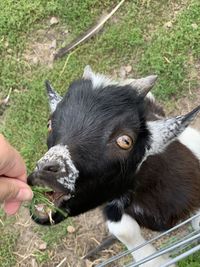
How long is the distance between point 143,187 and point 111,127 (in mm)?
764

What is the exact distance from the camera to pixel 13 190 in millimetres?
2377

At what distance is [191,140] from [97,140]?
1225mm

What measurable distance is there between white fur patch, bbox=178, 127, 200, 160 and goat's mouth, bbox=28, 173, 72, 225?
1.23 m

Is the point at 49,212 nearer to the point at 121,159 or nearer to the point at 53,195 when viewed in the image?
the point at 53,195

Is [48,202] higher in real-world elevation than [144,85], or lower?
lower

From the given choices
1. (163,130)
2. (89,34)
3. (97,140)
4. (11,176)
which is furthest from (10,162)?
(89,34)

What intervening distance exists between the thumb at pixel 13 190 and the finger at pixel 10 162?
0.11ft

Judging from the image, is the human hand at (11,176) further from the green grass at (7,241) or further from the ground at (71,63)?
the green grass at (7,241)

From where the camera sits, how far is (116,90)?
328 centimetres

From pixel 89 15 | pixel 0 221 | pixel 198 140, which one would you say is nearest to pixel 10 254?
pixel 0 221

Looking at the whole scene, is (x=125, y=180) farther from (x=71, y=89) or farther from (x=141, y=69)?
(x=141, y=69)

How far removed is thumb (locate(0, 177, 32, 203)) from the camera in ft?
7.57

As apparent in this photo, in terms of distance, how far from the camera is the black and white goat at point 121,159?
116 inches

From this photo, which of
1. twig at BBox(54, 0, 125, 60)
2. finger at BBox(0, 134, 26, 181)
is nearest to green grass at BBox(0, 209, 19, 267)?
twig at BBox(54, 0, 125, 60)
